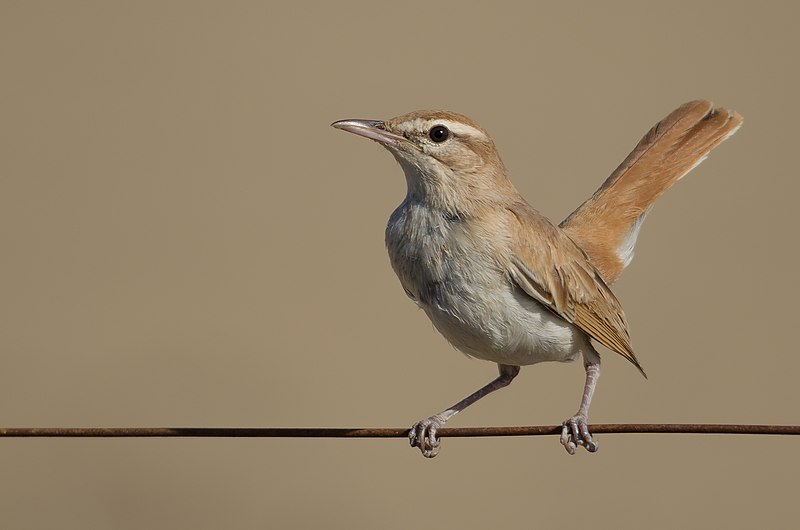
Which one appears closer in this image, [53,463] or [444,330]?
[444,330]

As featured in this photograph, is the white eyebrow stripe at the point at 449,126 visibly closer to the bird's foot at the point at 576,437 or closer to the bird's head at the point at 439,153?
the bird's head at the point at 439,153

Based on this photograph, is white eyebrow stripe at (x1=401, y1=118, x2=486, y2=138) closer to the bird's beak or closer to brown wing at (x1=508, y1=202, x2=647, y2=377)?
the bird's beak

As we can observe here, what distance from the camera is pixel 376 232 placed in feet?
35.6

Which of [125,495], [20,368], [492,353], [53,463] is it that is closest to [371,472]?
[125,495]

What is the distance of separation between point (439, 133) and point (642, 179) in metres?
1.86

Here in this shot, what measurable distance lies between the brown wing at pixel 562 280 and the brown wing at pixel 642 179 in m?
0.73

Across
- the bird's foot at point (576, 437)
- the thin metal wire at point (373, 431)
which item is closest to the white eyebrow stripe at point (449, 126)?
→ the bird's foot at point (576, 437)

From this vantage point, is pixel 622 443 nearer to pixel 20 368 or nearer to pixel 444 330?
pixel 444 330

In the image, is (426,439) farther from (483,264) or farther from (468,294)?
(483,264)

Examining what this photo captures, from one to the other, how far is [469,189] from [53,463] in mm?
5573

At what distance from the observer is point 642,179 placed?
667 centimetres

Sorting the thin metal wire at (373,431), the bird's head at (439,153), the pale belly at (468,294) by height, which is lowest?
the thin metal wire at (373,431)

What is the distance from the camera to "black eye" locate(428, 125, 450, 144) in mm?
5332

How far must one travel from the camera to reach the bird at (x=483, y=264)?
16.8 ft
